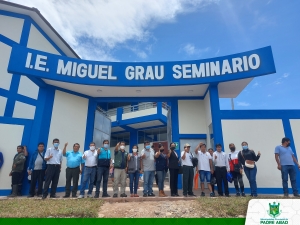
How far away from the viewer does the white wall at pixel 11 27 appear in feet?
37.3

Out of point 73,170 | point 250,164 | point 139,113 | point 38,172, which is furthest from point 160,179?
point 139,113

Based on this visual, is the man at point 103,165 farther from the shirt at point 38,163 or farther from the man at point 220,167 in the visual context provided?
the man at point 220,167

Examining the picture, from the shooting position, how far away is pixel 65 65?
8.16m

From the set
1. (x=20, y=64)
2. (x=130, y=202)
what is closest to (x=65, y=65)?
(x=20, y=64)

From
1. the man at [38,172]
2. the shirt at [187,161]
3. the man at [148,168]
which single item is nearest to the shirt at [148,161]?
the man at [148,168]

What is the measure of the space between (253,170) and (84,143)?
666 centimetres

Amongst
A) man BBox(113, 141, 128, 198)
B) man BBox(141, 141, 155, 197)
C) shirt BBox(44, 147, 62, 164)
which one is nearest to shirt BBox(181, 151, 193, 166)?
man BBox(141, 141, 155, 197)

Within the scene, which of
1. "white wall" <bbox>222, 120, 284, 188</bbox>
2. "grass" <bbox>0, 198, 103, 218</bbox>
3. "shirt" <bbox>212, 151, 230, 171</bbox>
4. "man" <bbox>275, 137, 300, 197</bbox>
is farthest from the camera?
"white wall" <bbox>222, 120, 284, 188</bbox>

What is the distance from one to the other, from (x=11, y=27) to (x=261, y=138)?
13726 mm

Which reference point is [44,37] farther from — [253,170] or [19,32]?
[253,170]

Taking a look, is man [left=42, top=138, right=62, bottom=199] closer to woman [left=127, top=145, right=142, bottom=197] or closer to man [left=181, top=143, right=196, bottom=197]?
woman [left=127, top=145, right=142, bottom=197]

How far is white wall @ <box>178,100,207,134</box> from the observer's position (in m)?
9.27

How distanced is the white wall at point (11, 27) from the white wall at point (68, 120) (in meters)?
5.92

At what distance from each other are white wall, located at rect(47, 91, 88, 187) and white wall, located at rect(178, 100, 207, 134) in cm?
436
